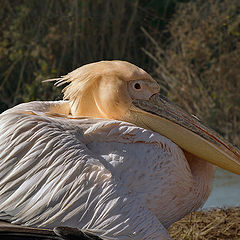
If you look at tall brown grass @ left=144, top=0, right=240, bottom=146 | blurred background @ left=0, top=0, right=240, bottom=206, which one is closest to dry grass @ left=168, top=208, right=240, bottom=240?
blurred background @ left=0, top=0, right=240, bottom=206

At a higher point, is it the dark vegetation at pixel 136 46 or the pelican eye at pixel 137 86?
the pelican eye at pixel 137 86

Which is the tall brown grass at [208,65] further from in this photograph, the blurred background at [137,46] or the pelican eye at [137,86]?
the pelican eye at [137,86]

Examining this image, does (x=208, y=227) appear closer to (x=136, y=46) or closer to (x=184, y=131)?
(x=184, y=131)

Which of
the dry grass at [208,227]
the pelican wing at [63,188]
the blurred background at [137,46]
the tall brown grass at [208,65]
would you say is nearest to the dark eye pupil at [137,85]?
the pelican wing at [63,188]

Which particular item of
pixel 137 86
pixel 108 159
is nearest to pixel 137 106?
pixel 137 86

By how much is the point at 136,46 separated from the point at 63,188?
5.15m

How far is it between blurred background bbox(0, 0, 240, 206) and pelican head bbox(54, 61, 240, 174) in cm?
239

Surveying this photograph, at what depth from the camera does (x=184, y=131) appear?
271 cm

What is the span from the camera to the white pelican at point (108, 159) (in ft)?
7.34

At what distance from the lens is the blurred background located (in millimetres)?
5934

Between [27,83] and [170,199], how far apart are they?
4.63 metres

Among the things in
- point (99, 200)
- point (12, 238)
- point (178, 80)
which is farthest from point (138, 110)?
point (178, 80)

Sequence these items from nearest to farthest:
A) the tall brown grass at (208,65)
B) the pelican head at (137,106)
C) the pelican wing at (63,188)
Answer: the pelican wing at (63,188) → the pelican head at (137,106) → the tall brown grass at (208,65)

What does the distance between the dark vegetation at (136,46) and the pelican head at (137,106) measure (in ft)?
9.97
